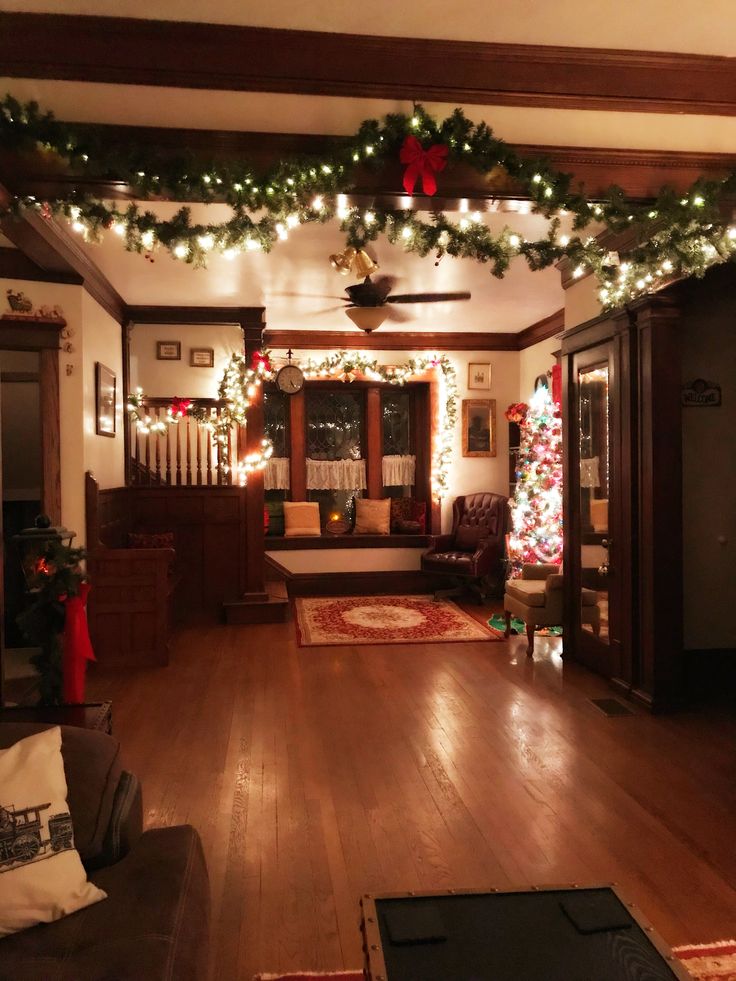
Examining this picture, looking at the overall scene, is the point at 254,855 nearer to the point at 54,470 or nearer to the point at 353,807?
the point at 353,807

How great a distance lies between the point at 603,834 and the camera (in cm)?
323

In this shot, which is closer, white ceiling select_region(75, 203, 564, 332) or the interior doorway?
white ceiling select_region(75, 203, 564, 332)

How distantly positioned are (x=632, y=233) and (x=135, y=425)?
5183 mm

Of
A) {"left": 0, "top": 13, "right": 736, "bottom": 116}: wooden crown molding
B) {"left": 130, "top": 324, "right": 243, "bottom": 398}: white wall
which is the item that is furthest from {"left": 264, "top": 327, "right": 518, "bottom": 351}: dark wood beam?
{"left": 0, "top": 13, "right": 736, "bottom": 116}: wooden crown molding

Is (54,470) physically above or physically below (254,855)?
above

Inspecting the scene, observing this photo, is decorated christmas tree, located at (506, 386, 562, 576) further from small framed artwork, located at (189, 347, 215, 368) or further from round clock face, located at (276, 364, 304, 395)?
small framed artwork, located at (189, 347, 215, 368)

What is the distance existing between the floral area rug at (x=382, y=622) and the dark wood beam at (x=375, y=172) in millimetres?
4399

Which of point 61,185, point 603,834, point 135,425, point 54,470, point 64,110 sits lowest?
point 603,834

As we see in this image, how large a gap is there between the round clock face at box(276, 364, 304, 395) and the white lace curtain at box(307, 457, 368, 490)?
1210 millimetres

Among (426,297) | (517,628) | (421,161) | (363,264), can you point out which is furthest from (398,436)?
(421,161)

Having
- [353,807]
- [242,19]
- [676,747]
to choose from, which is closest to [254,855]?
[353,807]

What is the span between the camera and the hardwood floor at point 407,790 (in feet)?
9.04

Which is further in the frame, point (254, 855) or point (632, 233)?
point (632, 233)

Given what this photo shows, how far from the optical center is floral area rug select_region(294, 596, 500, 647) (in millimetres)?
6879
